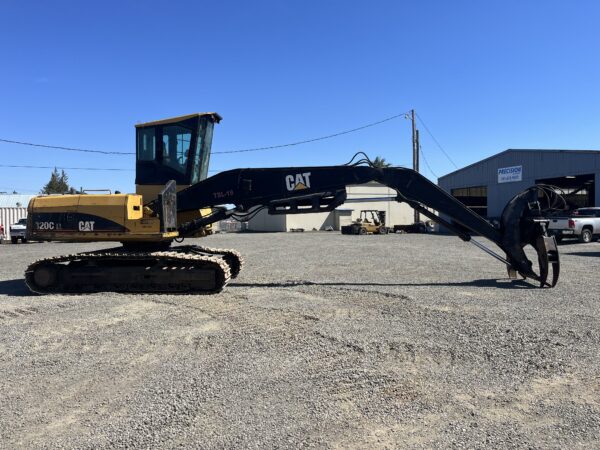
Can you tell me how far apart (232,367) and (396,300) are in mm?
4080

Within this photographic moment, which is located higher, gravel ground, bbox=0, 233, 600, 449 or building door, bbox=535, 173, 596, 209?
building door, bbox=535, 173, 596, 209

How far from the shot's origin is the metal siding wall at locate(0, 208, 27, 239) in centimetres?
3619

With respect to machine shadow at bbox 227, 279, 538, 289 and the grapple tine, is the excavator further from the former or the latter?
machine shadow at bbox 227, 279, 538, 289

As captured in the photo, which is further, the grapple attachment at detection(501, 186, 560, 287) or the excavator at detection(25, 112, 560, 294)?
the grapple attachment at detection(501, 186, 560, 287)

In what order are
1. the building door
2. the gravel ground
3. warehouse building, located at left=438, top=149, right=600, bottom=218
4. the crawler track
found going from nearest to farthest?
the gravel ground < the crawler track < warehouse building, located at left=438, top=149, right=600, bottom=218 < the building door

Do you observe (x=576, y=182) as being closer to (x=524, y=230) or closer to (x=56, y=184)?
(x=524, y=230)

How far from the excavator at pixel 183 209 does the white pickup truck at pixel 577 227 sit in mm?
15251

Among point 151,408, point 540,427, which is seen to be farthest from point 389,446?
point 151,408

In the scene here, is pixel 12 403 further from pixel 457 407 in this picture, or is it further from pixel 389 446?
pixel 457 407

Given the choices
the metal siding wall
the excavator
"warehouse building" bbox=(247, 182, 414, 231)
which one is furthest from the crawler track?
"warehouse building" bbox=(247, 182, 414, 231)

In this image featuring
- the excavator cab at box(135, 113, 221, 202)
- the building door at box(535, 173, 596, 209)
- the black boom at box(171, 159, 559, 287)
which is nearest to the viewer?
the black boom at box(171, 159, 559, 287)

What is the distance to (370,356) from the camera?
5062 millimetres

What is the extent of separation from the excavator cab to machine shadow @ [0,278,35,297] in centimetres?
315

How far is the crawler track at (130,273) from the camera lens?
8.94m
